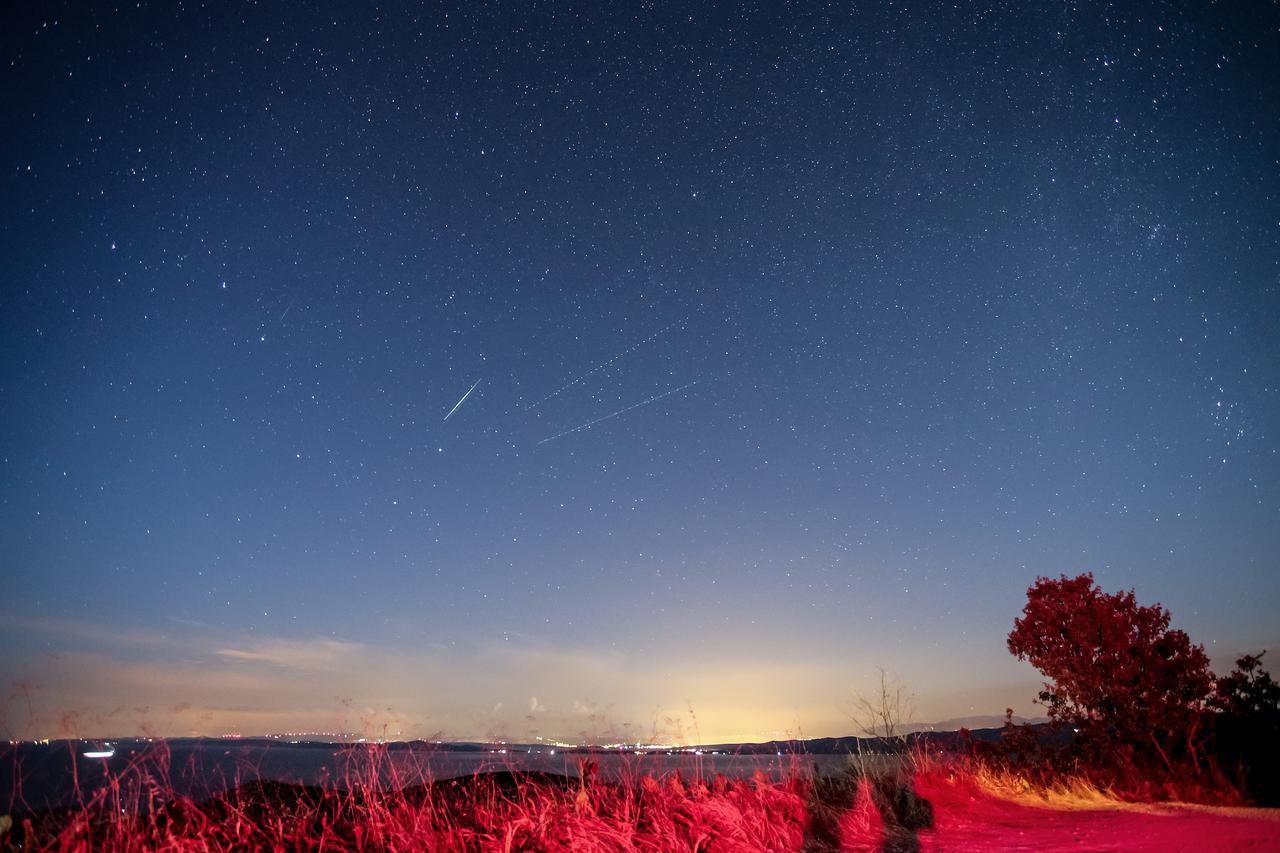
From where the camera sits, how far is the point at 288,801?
31.2 ft

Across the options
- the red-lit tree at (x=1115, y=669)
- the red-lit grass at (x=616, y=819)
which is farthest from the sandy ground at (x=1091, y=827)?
the red-lit tree at (x=1115, y=669)

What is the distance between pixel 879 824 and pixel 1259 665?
8.33 metres

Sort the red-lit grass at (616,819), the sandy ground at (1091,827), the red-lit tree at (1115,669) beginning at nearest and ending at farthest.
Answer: the red-lit grass at (616,819)
the sandy ground at (1091,827)
the red-lit tree at (1115,669)

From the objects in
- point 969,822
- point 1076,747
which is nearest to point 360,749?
point 969,822

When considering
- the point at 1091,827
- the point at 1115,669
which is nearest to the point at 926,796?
the point at 1091,827

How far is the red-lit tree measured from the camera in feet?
39.0

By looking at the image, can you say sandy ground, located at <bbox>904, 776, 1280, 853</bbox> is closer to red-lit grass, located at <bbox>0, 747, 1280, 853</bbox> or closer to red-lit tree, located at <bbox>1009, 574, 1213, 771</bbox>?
red-lit grass, located at <bbox>0, 747, 1280, 853</bbox>

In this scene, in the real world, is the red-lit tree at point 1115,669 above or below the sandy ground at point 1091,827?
above

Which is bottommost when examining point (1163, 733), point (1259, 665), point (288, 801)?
point (288, 801)

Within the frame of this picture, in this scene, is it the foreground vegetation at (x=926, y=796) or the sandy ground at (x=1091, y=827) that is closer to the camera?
the foreground vegetation at (x=926, y=796)

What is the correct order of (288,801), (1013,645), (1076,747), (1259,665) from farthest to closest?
(1013,645), (1076,747), (1259,665), (288,801)

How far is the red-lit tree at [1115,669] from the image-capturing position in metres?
11.9

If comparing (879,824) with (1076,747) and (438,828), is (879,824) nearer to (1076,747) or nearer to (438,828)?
(438,828)

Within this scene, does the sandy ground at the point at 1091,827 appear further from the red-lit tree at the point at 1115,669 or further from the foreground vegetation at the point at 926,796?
the red-lit tree at the point at 1115,669
